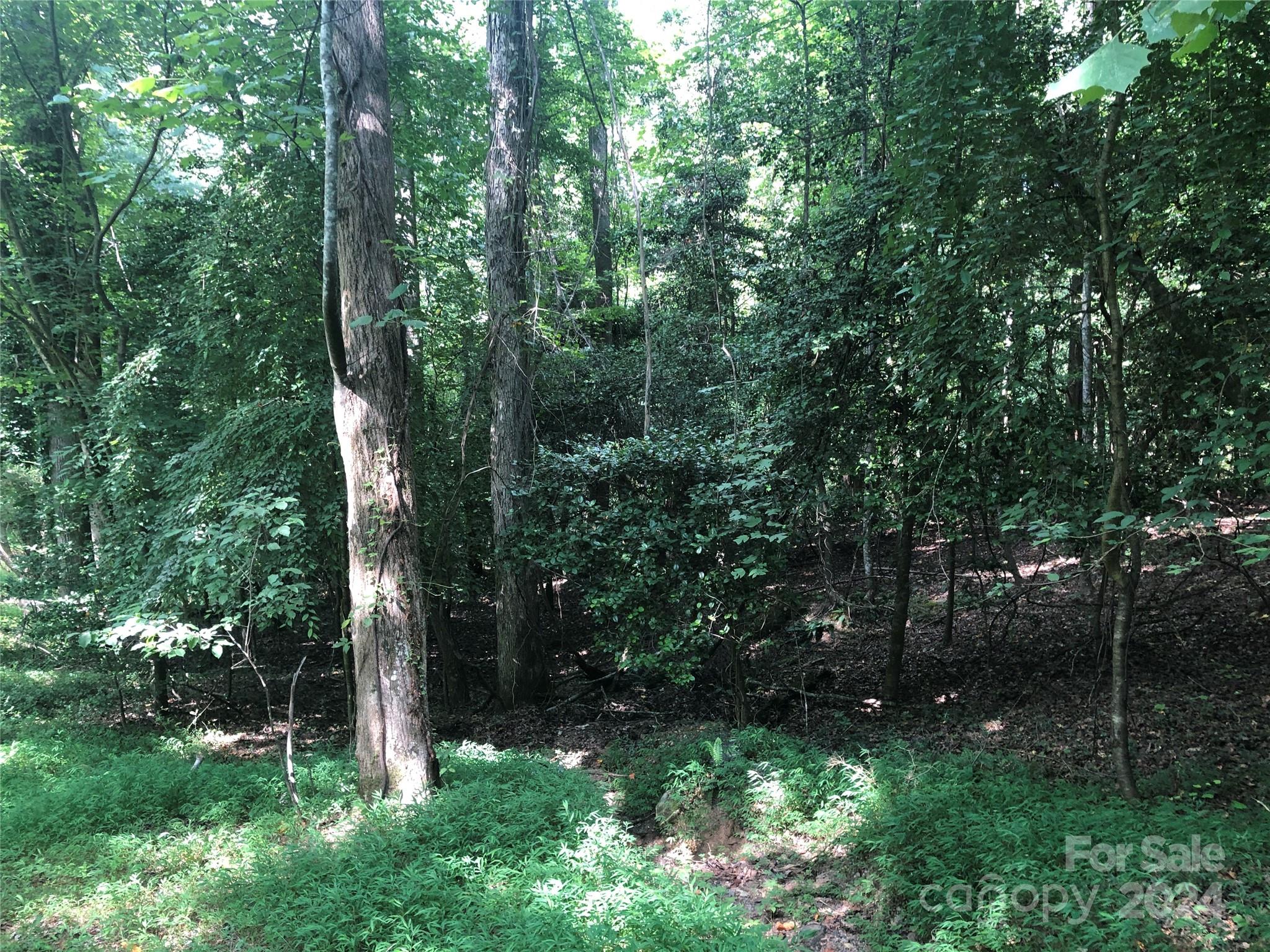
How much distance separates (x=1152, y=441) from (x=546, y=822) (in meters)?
5.15

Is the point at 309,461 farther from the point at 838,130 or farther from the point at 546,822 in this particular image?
the point at 838,130

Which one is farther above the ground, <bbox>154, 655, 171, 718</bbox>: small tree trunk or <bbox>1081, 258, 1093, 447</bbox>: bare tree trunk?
<bbox>1081, 258, 1093, 447</bbox>: bare tree trunk

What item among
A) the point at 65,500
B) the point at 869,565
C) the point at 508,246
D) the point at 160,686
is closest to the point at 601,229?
the point at 508,246

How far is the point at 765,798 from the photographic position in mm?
4984

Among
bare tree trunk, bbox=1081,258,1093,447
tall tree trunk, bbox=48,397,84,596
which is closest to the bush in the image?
bare tree trunk, bbox=1081,258,1093,447

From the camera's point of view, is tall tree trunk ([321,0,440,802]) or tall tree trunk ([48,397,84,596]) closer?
tall tree trunk ([321,0,440,802])

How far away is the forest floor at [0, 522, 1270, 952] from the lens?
312 centimetres

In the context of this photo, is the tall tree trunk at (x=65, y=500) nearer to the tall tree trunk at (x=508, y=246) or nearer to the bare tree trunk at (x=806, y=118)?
the tall tree trunk at (x=508, y=246)

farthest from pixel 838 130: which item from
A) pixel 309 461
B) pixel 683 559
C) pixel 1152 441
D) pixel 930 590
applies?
pixel 930 590

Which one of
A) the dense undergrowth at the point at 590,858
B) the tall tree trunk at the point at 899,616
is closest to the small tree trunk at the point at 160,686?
the dense undergrowth at the point at 590,858

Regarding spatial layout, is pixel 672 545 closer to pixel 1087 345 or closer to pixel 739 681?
pixel 739 681

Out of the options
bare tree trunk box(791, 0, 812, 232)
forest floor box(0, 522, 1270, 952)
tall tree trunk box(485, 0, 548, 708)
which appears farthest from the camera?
tall tree trunk box(485, 0, 548, 708)

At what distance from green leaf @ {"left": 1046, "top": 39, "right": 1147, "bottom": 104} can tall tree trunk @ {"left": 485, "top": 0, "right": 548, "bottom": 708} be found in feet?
23.3

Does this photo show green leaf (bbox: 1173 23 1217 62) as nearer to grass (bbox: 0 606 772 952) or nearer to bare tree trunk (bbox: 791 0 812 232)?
grass (bbox: 0 606 772 952)
